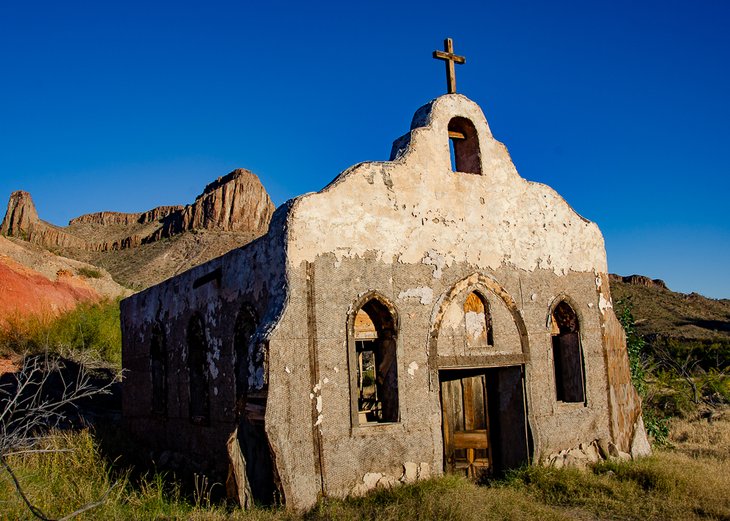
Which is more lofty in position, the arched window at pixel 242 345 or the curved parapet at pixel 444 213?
the curved parapet at pixel 444 213

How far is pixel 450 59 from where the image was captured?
10250mm

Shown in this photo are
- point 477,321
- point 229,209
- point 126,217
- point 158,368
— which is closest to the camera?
point 477,321

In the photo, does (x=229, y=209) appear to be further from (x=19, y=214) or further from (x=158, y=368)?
(x=158, y=368)

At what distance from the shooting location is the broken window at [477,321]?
9.12 meters

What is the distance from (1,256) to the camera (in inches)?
1089

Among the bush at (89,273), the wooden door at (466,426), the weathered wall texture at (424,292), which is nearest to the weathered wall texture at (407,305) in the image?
the weathered wall texture at (424,292)

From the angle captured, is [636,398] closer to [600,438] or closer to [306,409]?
[600,438]

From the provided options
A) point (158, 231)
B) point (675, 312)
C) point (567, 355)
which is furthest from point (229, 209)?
point (567, 355)

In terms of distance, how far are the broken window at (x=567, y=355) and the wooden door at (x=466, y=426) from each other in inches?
61.0

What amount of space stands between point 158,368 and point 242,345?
3787mm

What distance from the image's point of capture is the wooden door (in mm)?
9156

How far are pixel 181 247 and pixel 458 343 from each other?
41.8 metres

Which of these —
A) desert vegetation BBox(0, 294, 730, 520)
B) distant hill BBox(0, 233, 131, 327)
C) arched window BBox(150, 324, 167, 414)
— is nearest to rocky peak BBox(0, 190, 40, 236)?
→ distant hill BBox(0, 233, 131, 327)

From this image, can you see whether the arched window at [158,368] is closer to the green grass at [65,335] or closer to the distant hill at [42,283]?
the green grass at [65,335]
